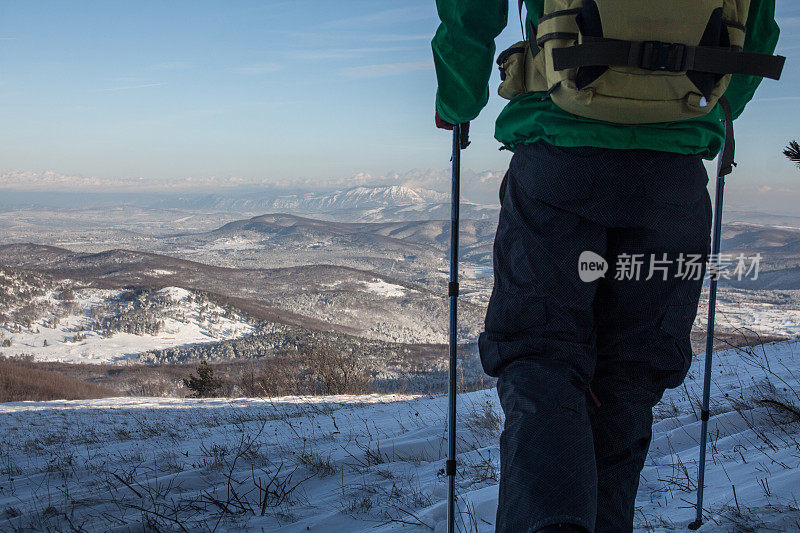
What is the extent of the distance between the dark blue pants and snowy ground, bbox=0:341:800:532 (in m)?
0.85

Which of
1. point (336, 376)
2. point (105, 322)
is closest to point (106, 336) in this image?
point (105, 322)

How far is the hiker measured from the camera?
127 centimetres

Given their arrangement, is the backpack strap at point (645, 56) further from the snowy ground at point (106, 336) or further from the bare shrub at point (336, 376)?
the snowy ground at point (106, 336)

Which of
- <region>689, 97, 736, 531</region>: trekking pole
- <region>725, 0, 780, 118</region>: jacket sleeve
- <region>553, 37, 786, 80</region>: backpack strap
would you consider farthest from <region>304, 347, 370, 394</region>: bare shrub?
<region>553, 37, 786, 80</region>: backpack strap

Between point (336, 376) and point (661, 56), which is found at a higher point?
point (661, 56)

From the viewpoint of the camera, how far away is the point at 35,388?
2920 cm

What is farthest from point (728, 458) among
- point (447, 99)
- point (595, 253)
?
point (447, 99)

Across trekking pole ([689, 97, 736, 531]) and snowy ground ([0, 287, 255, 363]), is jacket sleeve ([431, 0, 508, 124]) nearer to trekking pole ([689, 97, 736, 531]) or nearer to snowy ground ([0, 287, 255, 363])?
trekking pole ([689, 97, 736, 531])

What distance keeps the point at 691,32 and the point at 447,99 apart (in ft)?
2.57

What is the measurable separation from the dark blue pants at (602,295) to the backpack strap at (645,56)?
230 mm

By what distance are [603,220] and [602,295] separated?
246 mm

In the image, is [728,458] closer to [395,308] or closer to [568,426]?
[568,426]

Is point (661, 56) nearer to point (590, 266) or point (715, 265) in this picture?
point (590, 266)

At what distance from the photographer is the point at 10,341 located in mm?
60531
